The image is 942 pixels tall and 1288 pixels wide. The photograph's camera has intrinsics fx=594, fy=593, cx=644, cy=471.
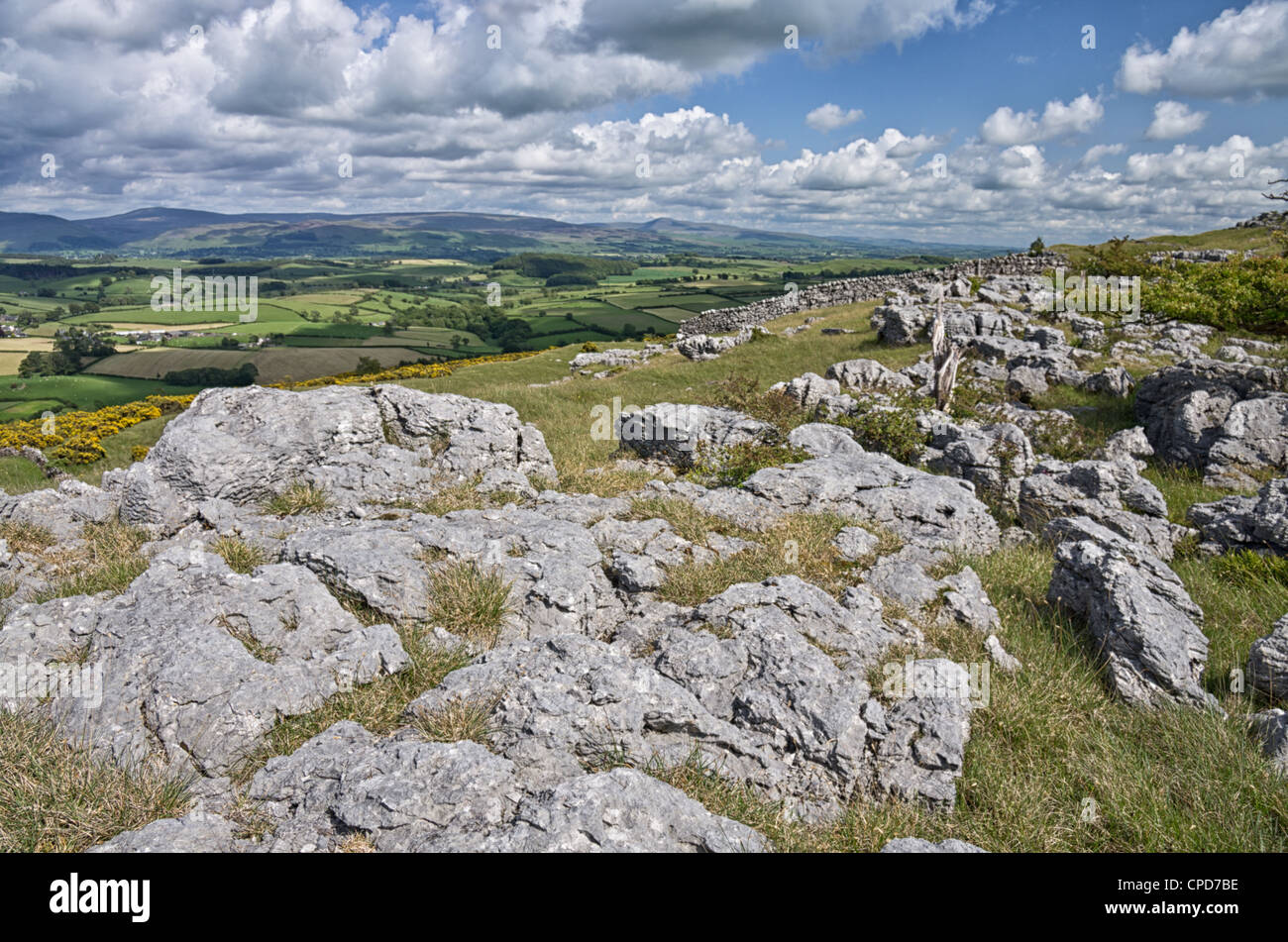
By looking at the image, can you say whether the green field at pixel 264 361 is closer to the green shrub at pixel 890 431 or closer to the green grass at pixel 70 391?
the green grass at pixel 70 391

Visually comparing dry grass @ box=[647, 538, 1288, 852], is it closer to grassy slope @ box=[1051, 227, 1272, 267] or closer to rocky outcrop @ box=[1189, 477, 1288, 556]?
rocky outcrop @ box=[1189, 477, 1288, 556]

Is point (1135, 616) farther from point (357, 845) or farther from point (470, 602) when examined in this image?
point (357, 845)

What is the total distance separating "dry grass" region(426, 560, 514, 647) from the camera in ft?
20.8

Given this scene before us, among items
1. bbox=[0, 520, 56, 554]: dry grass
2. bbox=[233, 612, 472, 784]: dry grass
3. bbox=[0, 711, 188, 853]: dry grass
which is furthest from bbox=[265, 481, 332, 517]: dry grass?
bbox=[0, 711, 188, 853]: dry grass

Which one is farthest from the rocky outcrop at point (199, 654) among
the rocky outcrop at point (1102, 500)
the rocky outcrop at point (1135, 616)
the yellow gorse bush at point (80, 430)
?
the yellow gorse bush at point (80, 430)

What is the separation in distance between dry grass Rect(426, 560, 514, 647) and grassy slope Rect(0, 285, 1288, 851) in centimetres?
264

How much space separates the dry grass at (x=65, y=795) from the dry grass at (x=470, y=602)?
2551 mm

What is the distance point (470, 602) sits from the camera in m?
6.48

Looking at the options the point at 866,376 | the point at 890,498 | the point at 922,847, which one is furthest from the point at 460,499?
the point at 866,376

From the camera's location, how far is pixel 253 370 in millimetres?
63156

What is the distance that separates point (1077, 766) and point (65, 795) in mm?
7528
